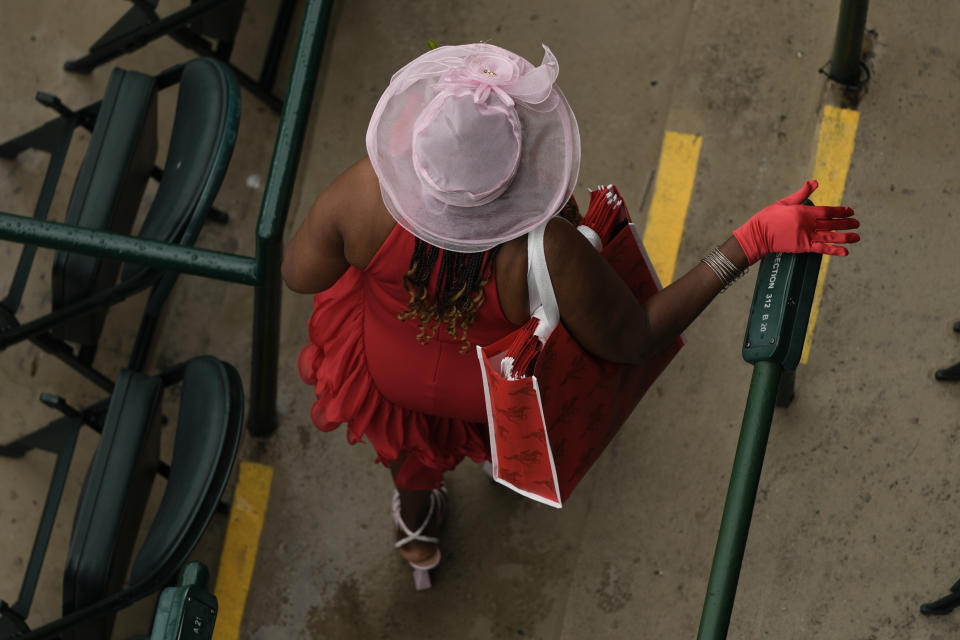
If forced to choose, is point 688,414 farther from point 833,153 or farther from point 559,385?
point 559,385

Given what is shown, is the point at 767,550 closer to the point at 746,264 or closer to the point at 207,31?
the point at 746,264

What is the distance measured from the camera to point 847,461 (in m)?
3.01

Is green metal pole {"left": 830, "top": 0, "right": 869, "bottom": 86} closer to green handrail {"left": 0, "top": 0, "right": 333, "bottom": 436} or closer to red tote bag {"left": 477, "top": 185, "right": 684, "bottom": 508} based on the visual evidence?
red tote bag {"left": 477, "top": 185, "right": 684, "bottom": 508}

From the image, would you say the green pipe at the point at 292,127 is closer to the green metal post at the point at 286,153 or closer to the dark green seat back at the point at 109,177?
the green metal post at the point at 286,153

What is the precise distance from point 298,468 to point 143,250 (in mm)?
1289

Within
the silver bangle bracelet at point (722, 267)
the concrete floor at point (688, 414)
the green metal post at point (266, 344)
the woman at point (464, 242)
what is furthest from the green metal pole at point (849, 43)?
the green metal post at point (266, 344)

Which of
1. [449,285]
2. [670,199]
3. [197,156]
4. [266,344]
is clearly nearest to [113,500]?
[266,344]

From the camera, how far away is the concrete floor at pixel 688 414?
2969 mm

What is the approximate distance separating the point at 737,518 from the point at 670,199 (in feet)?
6.24

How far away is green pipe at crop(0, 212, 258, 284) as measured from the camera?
2.15 metres

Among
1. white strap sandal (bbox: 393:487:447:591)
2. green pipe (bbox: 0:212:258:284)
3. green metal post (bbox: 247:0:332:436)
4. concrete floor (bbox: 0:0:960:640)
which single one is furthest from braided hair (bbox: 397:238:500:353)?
concrete floor (bbox: 0:0:960:640)

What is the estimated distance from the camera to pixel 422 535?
2998mm

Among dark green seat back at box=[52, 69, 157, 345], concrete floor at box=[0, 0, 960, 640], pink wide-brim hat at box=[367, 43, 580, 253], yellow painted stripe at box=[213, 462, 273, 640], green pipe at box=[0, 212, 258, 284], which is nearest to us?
pink wide-brim hat at box=[367, 43, 580, 253]

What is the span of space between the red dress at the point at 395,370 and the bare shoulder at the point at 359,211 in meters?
0.03
